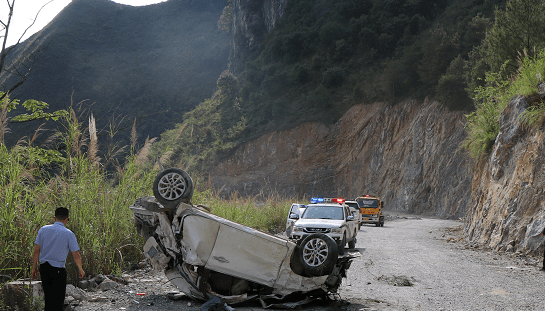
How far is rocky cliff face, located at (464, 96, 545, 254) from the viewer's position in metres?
11.4

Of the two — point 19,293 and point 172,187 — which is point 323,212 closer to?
point 172,187

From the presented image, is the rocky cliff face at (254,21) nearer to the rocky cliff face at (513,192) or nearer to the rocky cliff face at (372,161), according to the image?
the rocky cliff face at (372,161)

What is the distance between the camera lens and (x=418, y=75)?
144 feet

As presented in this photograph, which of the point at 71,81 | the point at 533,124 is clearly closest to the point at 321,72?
the point at 533,124

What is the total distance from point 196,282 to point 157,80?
9445 centimetres

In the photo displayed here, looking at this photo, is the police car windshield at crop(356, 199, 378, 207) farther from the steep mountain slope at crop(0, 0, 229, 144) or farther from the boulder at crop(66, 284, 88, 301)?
the steep mountain slope at crop(0, 0, 229, 144)

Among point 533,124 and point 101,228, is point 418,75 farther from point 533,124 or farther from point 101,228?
point 101,228

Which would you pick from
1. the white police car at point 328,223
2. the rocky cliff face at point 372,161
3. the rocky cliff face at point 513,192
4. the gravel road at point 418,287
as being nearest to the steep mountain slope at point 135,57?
the rocky cliff face at point 372,161

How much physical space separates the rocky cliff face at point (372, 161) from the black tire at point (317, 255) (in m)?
29.6

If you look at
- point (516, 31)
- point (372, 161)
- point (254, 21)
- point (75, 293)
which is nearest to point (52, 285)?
point (75, 293)

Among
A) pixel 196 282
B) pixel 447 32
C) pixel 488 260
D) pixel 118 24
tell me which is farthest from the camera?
pixel 118 24

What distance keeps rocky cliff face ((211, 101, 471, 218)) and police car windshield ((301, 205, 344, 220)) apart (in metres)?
22.7

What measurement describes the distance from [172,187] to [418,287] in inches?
192

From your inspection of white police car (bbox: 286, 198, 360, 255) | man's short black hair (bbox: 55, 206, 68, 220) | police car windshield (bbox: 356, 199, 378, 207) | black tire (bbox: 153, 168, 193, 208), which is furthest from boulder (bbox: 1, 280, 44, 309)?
police car windshield (bbox: 356, 199, 378, 207)
